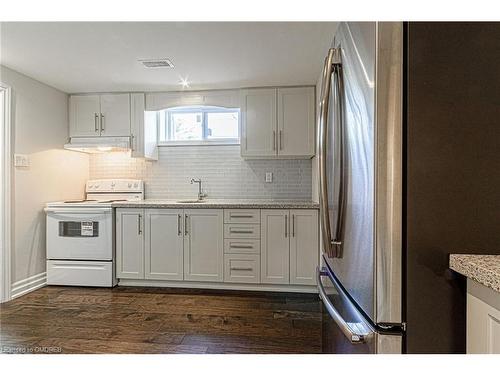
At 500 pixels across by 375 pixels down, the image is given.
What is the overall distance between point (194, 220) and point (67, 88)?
2.11 metres

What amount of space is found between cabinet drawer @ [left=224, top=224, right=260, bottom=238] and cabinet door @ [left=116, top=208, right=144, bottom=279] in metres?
0.91

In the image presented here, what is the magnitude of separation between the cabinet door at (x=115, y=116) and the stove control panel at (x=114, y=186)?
0.61m

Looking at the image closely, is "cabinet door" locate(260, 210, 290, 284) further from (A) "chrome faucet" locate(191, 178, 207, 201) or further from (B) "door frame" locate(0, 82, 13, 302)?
(B) "door frame" locate(0, 82, 13, 302)

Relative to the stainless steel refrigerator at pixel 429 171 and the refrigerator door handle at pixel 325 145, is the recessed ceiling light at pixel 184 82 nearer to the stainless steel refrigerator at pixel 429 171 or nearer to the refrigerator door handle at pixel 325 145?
the refrigerator door handle at pixel 325 145

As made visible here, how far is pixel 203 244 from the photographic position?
3033 mm

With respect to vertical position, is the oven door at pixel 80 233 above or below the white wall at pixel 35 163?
below

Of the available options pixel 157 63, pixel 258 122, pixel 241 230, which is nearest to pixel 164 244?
pixel 241 230

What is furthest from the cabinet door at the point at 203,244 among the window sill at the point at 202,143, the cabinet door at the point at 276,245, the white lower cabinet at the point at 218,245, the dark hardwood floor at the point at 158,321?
the window sill at the point at 202,143

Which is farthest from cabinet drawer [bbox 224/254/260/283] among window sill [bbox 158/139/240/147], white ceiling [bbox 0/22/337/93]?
white ceiling [bbox 0/22/337/93]

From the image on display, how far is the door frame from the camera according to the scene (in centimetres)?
268

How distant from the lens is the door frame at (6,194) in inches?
105
